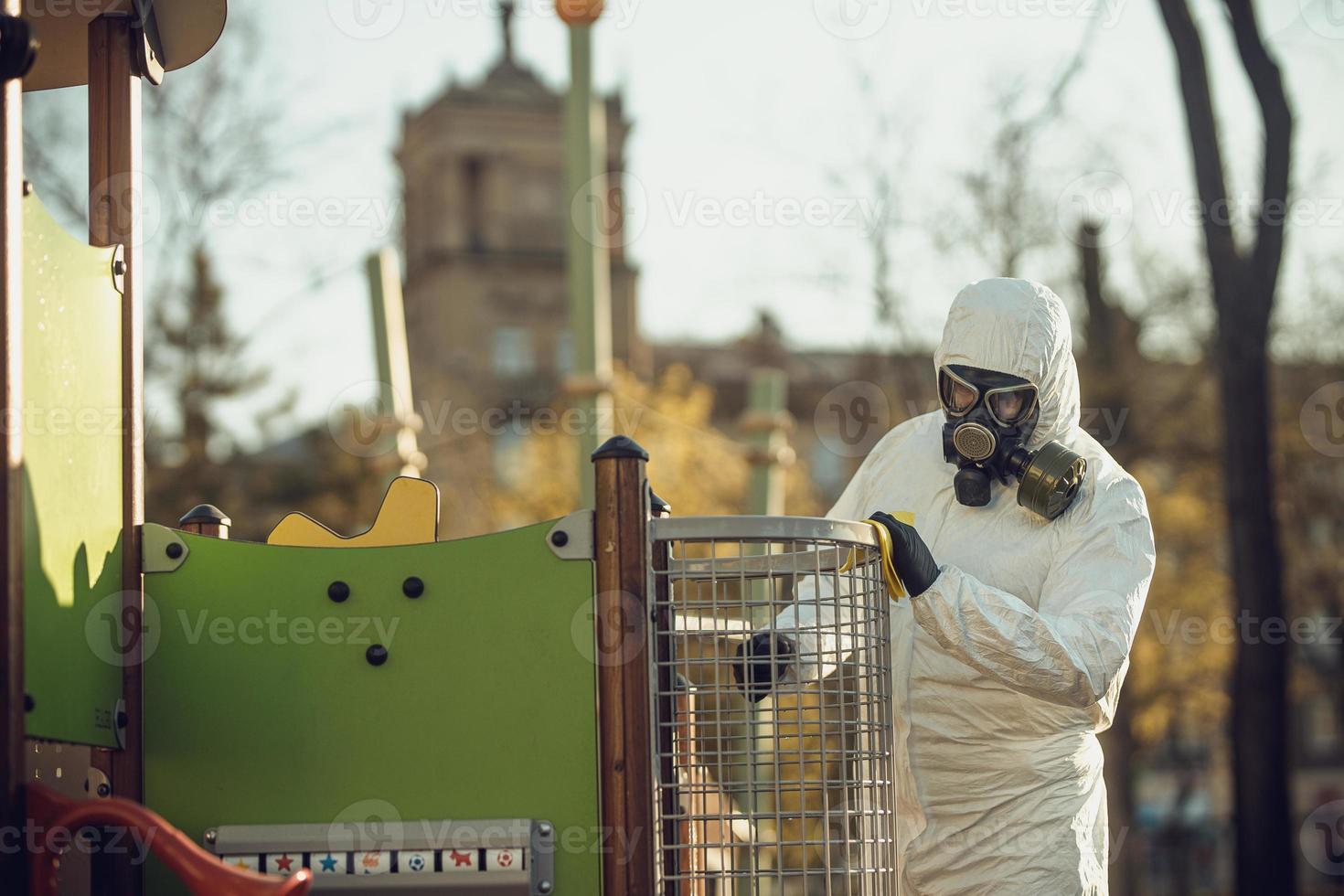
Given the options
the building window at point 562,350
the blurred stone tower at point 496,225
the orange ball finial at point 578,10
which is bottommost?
the orange ball finial at point 578,10

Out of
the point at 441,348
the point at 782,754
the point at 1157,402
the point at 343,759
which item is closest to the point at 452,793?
the point at 343,759

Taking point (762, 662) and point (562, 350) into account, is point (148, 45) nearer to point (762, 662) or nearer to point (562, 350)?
point (762, 662)

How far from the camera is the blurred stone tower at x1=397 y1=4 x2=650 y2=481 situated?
2261 inches

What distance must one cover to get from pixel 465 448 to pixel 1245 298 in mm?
19445

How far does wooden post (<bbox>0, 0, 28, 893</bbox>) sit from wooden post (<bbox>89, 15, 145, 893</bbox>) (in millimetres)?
592

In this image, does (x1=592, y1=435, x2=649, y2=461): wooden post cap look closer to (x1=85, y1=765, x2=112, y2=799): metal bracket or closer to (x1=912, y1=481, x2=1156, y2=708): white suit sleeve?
(x1=912, y1=481, x2=1156, y2=708): white suit sleeve

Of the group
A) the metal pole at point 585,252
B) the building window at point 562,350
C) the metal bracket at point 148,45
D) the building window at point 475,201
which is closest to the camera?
the metal bracket at point 148,45

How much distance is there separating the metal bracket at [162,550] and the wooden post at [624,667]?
89 cm

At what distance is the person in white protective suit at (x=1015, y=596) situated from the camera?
4223 mm

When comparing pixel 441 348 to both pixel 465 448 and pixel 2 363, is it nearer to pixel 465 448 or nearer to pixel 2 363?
pixel 465 448

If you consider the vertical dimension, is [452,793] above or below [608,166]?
below

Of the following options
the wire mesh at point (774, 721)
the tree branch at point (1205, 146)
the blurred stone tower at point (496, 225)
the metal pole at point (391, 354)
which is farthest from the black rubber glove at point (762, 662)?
the blurred stone tower at point (496, 225)

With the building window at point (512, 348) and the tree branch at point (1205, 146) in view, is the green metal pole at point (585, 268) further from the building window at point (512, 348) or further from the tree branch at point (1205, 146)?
the building window at point (512, 348)

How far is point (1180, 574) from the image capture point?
27.2 metres
